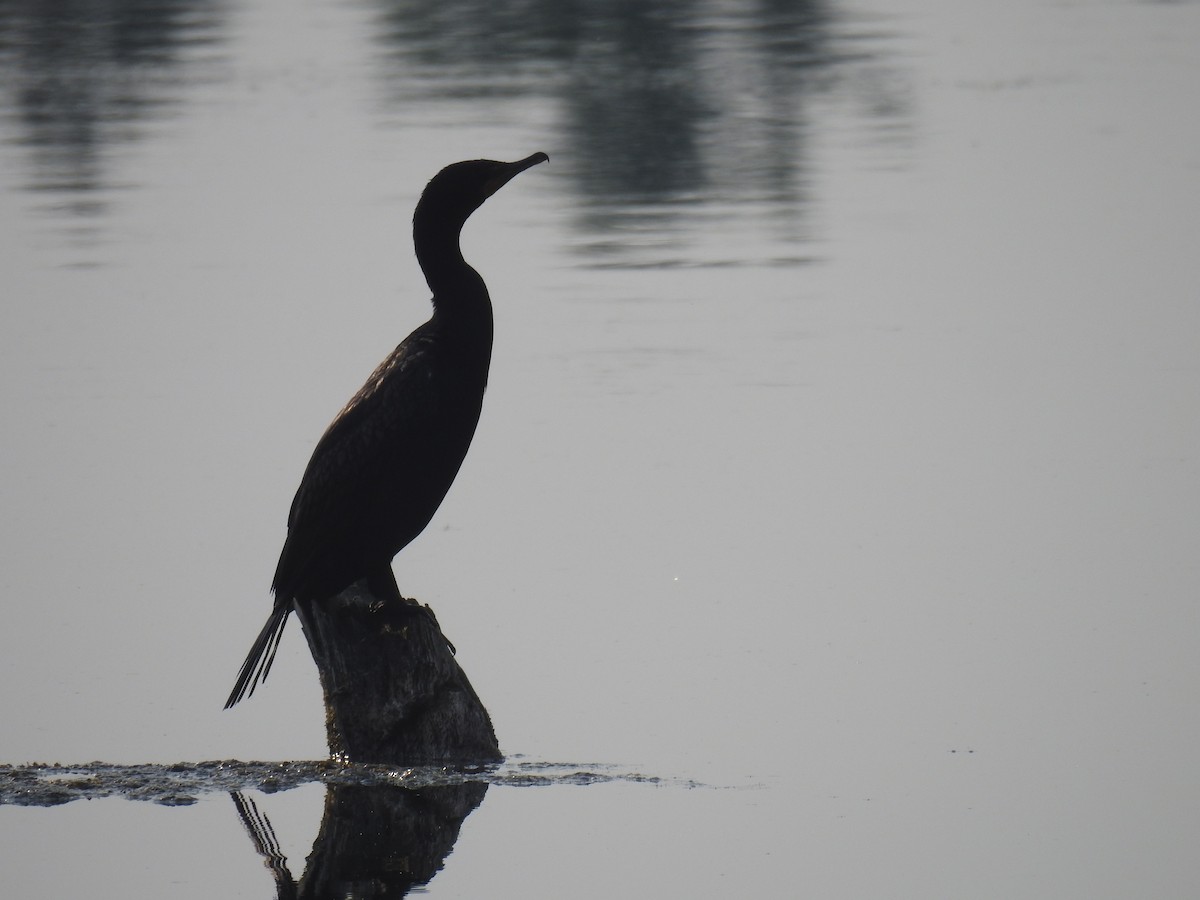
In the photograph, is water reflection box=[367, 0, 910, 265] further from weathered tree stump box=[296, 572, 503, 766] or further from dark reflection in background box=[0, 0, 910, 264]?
weathered tree stump box=[296, 572, 503, 766]

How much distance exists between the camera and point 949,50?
60.3ft

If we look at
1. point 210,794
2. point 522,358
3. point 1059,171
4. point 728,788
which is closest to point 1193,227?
point 1059,171

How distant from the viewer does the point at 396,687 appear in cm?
545

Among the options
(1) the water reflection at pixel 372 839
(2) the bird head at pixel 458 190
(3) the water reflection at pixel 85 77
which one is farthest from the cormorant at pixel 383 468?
(3) the water reflection at pixel 85 77

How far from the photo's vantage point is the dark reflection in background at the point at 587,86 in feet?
46.0

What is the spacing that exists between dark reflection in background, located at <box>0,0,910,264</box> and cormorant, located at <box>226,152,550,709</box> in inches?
243

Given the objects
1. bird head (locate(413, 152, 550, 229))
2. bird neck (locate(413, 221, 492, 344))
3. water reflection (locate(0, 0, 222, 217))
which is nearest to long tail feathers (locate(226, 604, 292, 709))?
bird neck (locate(413, 221, 492, 344))

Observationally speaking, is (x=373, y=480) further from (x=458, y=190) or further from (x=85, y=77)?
(x=85, y=77)

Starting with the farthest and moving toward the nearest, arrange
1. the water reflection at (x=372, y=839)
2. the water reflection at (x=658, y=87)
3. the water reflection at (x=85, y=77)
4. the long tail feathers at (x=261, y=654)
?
the water reflection at (x=85, y=77) < the water reflection at (x=658, y=87) < the long tail feathers at (x=261, y=654) < the water reflection at (x=372, y=839)

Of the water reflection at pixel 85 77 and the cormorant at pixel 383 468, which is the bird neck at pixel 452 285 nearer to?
the cormorant at pixel 383 468

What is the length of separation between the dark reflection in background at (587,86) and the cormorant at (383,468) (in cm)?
618

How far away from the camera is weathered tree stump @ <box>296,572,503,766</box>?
5.44 metres

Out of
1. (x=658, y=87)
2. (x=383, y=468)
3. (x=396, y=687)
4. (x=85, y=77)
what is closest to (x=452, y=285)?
(x=383, y=468)

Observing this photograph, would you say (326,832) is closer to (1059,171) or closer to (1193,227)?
(1193,227)
